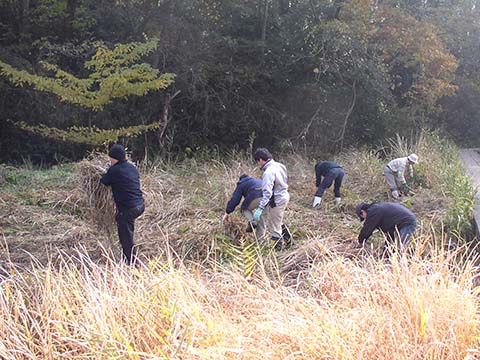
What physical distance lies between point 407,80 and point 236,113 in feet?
20.3

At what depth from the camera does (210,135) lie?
59.4 ft

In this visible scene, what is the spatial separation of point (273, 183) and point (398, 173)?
14.1 feet

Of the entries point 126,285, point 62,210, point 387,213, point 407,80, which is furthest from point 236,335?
point 407,80

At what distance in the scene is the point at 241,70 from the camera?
17.5 m

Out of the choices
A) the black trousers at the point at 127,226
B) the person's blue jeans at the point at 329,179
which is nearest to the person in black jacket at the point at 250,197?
the black trousers at the point at 127,226

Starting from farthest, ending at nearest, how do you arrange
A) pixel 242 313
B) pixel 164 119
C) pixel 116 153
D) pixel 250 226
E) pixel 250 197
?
pixel 164 119
pixel 250 226
pixel 250 197
pixel 116 153
pixel 242 313

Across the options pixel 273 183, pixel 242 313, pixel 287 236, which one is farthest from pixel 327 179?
pixel 242 313

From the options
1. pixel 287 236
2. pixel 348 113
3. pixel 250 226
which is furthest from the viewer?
pixel 348 113

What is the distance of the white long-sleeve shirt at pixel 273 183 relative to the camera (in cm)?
683

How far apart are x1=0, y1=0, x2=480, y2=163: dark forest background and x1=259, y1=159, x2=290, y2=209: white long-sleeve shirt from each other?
8.96 meters

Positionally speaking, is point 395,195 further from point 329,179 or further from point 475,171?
point 475,171

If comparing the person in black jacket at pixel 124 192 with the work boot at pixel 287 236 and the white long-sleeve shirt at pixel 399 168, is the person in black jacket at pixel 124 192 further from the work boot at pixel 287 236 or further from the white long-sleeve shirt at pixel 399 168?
the white long-sleeve shirt at pixel 399 168

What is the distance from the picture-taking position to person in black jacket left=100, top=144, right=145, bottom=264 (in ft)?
20.3

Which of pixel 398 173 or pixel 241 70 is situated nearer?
pixel 398 173
